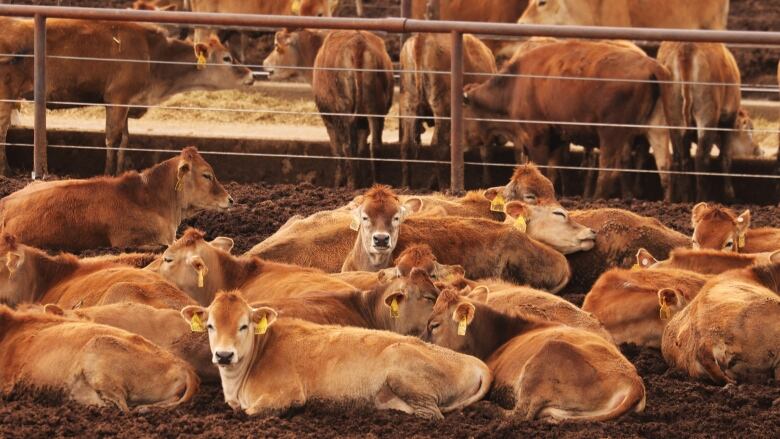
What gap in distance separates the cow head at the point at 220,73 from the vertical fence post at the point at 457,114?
165 inches

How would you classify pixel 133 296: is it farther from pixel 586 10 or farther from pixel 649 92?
pixel 586 10

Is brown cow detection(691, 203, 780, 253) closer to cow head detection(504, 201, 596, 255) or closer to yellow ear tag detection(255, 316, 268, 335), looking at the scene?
cow head detection(504, 201, 596, 255)

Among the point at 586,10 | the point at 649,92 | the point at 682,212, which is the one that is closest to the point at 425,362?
the point at 682,212

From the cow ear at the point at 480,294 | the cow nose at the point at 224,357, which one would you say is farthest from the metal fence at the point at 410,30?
the cow nose at the point at 224,357

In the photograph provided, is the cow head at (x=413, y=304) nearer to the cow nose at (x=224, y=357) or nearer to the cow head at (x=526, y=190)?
the cow nose at (x=224, y=357)

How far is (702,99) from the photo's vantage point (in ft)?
49.6

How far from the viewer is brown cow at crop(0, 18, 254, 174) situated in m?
14.9

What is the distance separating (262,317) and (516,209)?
3546 mm

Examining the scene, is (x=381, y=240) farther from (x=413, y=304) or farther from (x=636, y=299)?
(x=636, y=299)

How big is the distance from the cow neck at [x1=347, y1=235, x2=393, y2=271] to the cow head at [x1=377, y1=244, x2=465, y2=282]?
0.66m

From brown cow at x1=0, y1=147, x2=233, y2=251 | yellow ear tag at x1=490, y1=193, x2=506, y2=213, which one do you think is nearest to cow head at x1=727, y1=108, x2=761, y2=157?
yellow ear tag at x1=490, y1=193, x2=506, y2=213

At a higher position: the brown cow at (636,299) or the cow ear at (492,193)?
the cow ear at (492,193)

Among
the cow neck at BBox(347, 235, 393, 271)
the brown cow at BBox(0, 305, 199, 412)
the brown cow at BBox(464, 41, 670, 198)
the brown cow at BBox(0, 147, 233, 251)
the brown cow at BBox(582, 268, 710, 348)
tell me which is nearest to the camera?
the brown cow at BBox(0, 305, 199, 412)

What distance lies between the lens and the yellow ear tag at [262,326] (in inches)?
317
